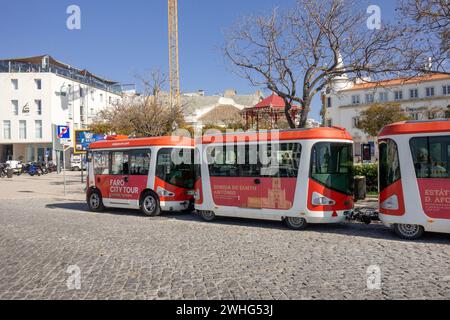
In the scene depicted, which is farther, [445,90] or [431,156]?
[445,90]

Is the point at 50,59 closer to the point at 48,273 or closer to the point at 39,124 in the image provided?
the point at 39,124

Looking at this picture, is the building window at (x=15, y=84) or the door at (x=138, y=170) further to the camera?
the building window at (x=15, y=84)

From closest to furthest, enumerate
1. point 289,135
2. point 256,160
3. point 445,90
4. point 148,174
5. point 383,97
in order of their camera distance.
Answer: point 289,135 → point 256,160 → point 148,174 → point 445,90 → point 383,97

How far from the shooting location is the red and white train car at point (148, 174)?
40.5ft

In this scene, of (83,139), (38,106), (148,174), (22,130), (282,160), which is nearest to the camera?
(282,160)

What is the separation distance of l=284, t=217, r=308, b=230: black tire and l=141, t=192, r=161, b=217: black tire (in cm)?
438

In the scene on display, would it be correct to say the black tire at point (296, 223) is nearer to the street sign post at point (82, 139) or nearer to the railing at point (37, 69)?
the street sign post at point (82, 139)

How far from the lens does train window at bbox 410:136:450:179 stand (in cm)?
797

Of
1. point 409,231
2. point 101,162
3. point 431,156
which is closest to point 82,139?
point 101,162

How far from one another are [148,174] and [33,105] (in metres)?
45.6

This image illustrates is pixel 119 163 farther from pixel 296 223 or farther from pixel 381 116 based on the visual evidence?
pixel 381 116

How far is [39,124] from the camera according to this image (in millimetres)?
51688

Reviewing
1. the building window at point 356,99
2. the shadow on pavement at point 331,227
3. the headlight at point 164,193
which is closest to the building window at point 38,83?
the shadow on pavement at point 331,227

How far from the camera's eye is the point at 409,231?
8.45m
